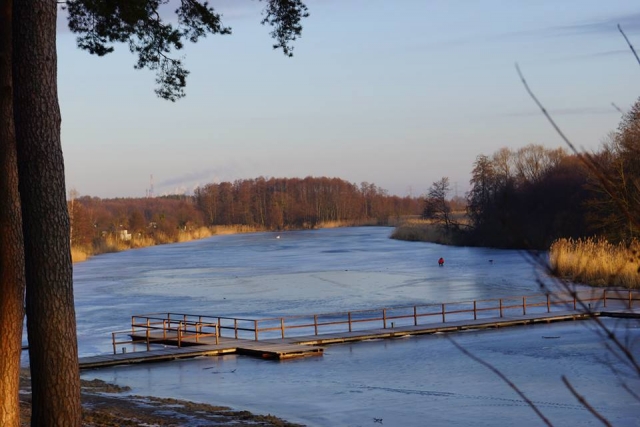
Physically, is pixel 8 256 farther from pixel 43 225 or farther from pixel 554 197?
pixel 554 197

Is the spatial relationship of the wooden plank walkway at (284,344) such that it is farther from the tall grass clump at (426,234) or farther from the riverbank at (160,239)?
the tall grass clump at (426,234)

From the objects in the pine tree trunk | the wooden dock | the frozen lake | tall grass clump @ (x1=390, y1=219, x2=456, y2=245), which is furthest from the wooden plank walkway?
tall grass clump @ (x1=390, y1=219, x2=456, y2=245)

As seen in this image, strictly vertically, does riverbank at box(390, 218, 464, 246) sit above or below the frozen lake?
above

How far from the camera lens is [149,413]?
15.2m

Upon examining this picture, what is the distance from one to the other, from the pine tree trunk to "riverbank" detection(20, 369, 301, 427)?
4.44 meters

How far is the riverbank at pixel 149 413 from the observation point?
13.7 meters

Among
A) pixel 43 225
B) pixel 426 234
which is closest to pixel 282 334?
pixel 43 225

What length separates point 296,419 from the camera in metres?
15.8

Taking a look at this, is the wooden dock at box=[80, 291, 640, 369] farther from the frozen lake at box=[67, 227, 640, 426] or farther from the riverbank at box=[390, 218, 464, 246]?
the riverbank at box=[390, 218, 464, 246]

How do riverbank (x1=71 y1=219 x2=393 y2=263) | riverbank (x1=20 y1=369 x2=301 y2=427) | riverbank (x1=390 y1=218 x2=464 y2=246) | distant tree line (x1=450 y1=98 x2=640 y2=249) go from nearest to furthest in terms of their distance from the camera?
riverbank (x1=20 y1=369 x2=301 y2=427), distant tree line (x1=450 y1=98 x2=640 y2=249), riverbank (x1=390 y1=218 x2=464 y2=246), riverbank (x1=71 y1=219 x2=393 y2=263)

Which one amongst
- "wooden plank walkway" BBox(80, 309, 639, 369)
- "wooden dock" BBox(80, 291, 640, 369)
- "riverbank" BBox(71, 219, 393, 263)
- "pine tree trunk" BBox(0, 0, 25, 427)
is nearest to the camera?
"pine tree trunk" BBox(0, 0, 25, 427)

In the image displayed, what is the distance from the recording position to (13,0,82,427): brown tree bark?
25.0ft

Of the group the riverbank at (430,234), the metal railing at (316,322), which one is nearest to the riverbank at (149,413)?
the metal railing at (316,322)

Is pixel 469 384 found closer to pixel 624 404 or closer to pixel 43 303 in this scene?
pixel 624 404
